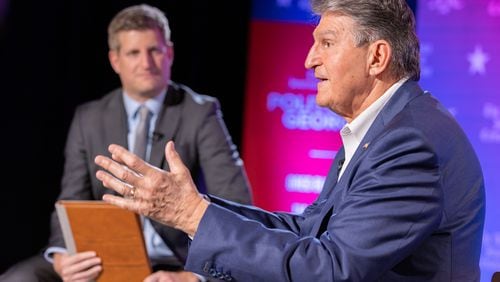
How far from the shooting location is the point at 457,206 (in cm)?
195

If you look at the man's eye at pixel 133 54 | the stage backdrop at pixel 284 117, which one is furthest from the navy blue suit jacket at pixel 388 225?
the stage backdrop at pixel 284 117

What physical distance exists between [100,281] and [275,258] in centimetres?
134

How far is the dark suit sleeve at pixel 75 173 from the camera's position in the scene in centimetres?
369

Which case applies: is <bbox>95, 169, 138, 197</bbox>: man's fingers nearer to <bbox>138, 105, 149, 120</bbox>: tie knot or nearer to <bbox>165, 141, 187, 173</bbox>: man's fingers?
<bbox>165, 141, 187, 173</bbox>: man's fingers

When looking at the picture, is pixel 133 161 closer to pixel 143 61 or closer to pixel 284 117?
pixel 143 61

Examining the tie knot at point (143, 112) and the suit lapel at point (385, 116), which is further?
the tie knot at point (143, 112)

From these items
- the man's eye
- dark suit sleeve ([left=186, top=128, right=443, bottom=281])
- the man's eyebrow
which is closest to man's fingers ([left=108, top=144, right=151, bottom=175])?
dark suit sleeve ([left=186, top=128, right=443, bottom=281])

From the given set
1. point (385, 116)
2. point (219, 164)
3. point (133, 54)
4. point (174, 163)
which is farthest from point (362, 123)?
point (133, 54)

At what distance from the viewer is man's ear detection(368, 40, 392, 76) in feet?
6.86

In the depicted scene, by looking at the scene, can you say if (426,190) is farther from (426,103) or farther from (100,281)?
(100,281)

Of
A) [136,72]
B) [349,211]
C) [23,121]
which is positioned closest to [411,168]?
[349,211]

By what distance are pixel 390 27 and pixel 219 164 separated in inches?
63.3

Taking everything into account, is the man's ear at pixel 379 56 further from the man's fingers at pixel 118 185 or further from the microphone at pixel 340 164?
the man's fingers at pixel 118 185

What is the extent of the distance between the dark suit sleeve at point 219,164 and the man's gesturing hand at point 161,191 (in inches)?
63.9
